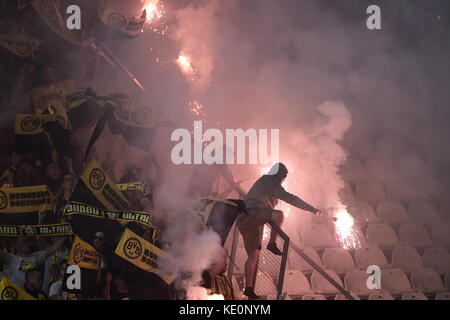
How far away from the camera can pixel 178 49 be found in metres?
9.63

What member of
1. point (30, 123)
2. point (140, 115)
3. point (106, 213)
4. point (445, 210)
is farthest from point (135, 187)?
point (445, 210)

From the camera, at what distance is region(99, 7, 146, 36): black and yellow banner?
7254 mm

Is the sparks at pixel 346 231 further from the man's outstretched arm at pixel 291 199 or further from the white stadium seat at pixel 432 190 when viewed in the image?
the man's outstretched arm at pixel 291 199

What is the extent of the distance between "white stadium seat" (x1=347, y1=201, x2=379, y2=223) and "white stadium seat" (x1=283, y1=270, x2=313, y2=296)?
197 cm

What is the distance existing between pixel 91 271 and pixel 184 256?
0.95 metres

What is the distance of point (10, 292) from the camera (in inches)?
186

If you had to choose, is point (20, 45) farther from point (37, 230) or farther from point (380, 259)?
point (380, 259)

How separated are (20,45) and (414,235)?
6361mm

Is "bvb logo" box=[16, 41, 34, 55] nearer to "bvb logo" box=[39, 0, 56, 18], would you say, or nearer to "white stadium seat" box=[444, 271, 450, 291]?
"bvb logo" box=[39, 0, 56, 18]

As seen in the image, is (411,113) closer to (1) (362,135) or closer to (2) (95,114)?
(1) (362,135)

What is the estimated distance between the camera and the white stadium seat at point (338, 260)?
6707mm

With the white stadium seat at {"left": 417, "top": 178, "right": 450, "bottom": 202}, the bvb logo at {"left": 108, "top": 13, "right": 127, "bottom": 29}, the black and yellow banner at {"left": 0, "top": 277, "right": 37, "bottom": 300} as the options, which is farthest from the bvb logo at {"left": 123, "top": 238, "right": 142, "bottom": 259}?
the white stadium seat at {"left": 417, "top": 178, "right": 450, "bottom": 202}

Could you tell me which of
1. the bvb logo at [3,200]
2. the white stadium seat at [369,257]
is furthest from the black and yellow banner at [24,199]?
the white stadium seat at [369,257]
